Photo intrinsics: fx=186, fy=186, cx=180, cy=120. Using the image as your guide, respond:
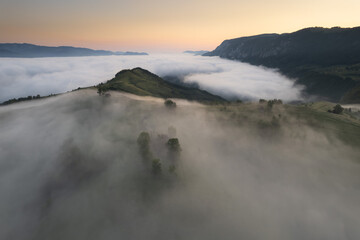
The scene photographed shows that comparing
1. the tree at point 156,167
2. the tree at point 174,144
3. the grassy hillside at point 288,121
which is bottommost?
the tree at point 156,167

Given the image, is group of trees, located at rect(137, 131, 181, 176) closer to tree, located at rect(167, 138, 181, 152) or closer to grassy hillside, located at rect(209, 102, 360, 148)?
tree, located at rect(167, 138, 181, 152)

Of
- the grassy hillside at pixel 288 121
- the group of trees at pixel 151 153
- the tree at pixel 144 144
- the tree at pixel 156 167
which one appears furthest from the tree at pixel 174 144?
the grassy hillside at pixel 288 121

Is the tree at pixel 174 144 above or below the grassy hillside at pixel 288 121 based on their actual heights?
below

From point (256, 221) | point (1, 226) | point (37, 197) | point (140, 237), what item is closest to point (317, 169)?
point (256, 221)

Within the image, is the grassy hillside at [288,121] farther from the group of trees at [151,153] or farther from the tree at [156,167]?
the tree at [156,167]

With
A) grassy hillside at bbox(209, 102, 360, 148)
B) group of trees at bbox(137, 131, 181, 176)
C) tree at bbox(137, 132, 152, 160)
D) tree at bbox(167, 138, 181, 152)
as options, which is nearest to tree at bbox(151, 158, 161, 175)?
group of trees at bbox(137, 131, 181, 176)

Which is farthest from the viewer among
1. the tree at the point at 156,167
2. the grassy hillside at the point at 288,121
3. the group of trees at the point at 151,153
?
the grassy hillside at the point at 288,121

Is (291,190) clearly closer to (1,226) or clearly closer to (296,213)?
(296,213)

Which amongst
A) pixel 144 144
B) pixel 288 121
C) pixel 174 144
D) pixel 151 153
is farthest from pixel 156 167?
pixel 288 121

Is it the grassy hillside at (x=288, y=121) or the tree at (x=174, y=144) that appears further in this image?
the grassy hillside at (x=288, y=121)

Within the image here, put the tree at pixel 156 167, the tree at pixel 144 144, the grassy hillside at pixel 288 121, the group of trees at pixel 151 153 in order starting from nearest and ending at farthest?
the tree at pixel 156 167, the group of trees at pixel 151 153, the tree at pixel 144 144, the grassy hillside at pixel 288 121

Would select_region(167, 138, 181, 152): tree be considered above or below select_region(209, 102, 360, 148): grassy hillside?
below
